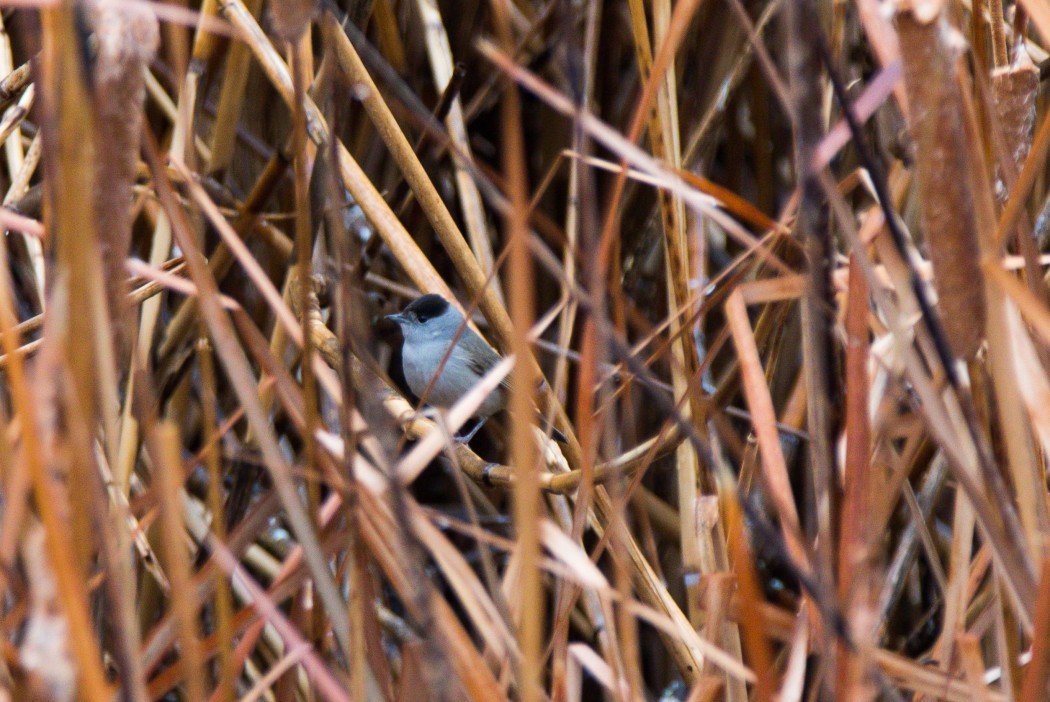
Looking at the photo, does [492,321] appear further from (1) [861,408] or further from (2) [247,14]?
(1) [861,408]

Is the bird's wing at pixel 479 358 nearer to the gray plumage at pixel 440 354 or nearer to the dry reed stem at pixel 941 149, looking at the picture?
the gray plumage at pixel 440 354

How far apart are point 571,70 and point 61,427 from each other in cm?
47

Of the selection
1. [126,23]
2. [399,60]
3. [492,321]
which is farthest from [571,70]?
[399,60]

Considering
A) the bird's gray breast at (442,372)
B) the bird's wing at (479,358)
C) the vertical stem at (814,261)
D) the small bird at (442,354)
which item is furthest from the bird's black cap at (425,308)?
the vertical stem at (814,261)

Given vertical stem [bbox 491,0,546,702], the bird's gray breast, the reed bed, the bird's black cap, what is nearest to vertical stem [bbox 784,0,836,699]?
the reed bed

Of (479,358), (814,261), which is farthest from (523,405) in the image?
(479,358)

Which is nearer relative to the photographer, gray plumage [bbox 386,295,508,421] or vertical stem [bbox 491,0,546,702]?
vertical stem [bbox 491,0,546,702]

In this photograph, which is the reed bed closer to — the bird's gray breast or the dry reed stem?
the dry reed stem

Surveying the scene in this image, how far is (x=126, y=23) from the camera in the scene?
751 mm

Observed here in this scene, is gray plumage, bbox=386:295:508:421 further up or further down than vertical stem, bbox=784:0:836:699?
further down

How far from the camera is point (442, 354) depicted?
2.85 metres

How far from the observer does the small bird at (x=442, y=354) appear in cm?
286

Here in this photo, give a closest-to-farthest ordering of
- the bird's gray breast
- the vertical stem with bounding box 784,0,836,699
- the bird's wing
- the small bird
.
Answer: the vertical stem with bounding box 784,0,836,699, the small bird, the bird's gray breast, the bird's wing

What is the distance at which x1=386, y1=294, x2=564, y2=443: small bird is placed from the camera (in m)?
2.86
